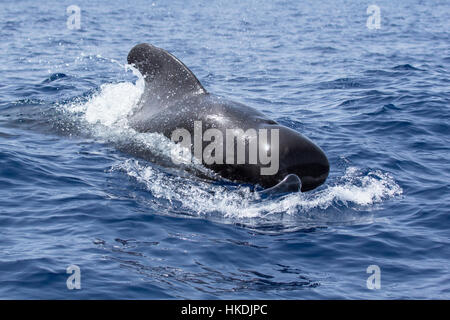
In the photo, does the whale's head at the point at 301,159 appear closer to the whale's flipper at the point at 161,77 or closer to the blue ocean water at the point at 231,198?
the blue ocean water at the point at 231,198

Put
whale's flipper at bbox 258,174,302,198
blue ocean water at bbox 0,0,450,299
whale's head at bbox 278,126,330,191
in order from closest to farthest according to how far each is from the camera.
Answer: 1. blue ocean water at bbox 0,0,450,299
2. whale's flipper at bbox 258,174,302,198
3. whale's head at bbox 278,126,330,191

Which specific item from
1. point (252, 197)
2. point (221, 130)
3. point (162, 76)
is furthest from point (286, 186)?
point (162, 76)

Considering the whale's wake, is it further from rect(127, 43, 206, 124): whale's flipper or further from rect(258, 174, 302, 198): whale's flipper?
rect(127, 43, 206, 124): whale's flipper

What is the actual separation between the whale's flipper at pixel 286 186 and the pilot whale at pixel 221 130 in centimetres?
2

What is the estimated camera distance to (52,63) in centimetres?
2539

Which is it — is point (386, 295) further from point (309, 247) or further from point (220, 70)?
point (220, 70)

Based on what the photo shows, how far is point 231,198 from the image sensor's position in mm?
10844

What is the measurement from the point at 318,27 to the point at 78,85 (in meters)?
23.1

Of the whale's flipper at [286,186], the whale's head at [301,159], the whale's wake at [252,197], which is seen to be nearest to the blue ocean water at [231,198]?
the whale's wake at [252,197]

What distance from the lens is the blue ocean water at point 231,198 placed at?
8273mm

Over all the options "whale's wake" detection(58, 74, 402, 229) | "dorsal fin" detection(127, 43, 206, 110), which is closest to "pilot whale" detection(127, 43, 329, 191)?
Answer: "dorsal fin" detection(127, 43, 206, 110)

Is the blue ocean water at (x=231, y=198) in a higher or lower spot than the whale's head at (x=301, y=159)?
lower

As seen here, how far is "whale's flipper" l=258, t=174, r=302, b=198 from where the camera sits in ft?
34.2

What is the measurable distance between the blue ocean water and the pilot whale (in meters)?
0.39
